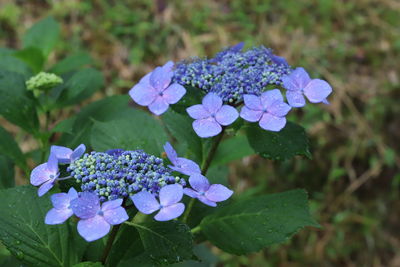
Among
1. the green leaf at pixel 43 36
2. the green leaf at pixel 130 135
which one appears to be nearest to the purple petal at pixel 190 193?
the green leaf at pixel 130 135

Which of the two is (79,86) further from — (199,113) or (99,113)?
(199,113)

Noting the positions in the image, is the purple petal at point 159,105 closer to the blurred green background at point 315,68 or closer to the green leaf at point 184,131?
the green leaf at point 184,131

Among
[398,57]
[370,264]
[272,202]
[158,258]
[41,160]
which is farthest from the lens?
[398,57]

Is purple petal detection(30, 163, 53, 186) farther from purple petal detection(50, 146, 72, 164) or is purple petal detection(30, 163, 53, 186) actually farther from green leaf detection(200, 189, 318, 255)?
green leaf detection(200, 189, 318, 255)

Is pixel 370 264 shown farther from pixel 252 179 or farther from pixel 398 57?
pixel 398 57

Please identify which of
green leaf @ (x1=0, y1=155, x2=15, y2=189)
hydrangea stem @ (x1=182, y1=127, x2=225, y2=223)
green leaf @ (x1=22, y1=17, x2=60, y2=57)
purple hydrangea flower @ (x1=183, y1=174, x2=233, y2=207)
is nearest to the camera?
purple hydrangea flower @ (x1=183, y1=174, x2=233, y2=207)

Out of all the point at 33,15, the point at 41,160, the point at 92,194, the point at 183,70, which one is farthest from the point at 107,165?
the point at 33,15

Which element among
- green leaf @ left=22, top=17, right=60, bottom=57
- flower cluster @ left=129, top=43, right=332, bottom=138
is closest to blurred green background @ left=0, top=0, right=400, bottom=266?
green leaf @ left=22, top=17, right=60, bottom=57
